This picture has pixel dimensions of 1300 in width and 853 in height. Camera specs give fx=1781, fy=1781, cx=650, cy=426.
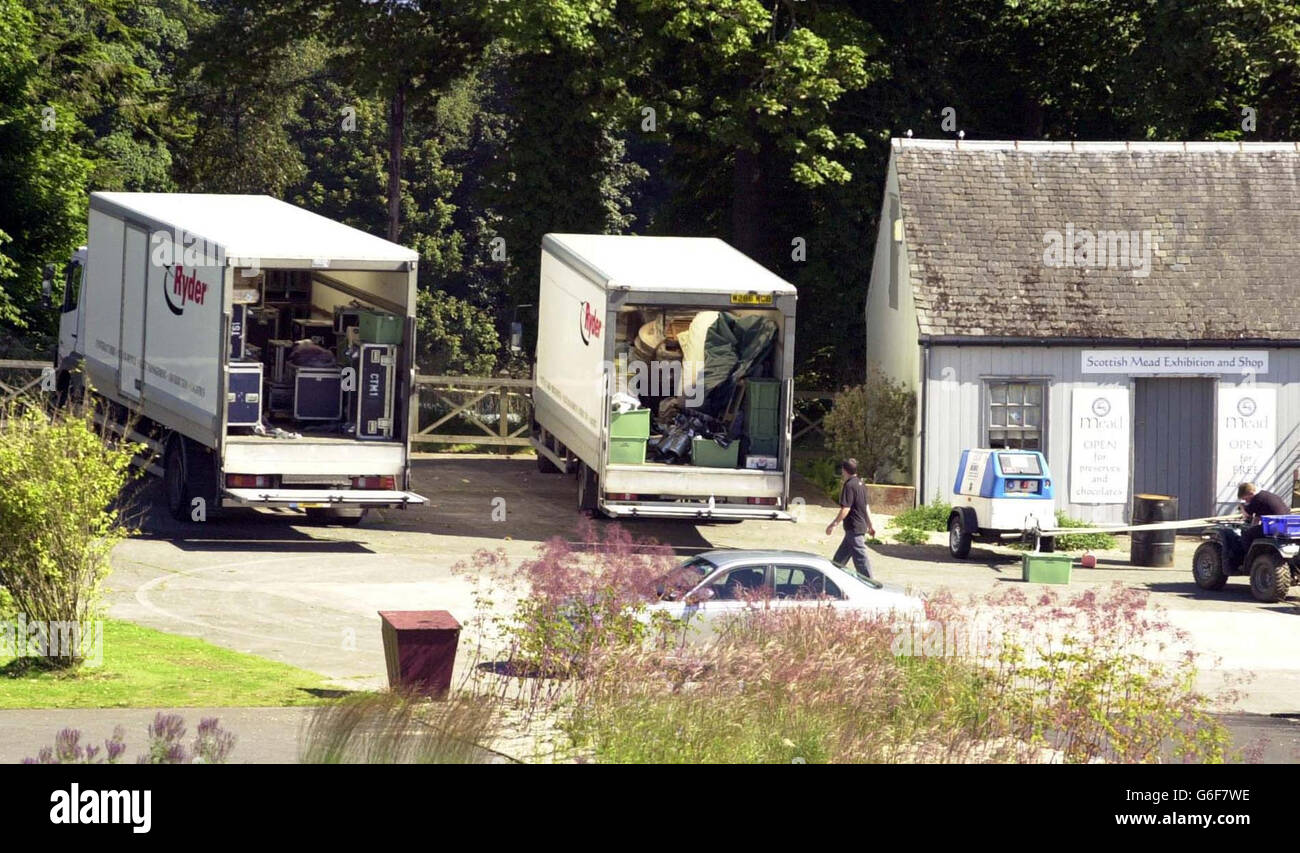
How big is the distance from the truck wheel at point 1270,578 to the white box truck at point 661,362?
20.9 ft

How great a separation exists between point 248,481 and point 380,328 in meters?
2.90

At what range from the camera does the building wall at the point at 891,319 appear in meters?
31.2

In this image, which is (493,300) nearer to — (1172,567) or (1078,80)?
(1078,80)

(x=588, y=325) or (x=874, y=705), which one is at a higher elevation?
(x=588, y=325)

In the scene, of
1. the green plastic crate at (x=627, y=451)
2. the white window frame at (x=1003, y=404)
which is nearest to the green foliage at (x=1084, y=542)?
the white window frame at (x=1003, y=404)

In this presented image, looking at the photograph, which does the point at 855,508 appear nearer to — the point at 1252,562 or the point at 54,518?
the point at 1252,562

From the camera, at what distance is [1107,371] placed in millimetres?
30562

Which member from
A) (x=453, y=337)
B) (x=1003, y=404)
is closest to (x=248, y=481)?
(x=1003, y=404)

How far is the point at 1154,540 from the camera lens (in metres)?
27.2

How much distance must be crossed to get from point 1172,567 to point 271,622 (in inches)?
573

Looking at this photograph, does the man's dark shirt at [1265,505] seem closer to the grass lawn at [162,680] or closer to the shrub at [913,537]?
the shrub at [913,537]

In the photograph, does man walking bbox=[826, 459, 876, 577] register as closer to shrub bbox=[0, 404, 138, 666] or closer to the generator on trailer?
the generator on trailer

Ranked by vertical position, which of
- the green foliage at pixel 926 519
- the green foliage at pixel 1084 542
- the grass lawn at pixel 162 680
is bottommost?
the grass lawn at pixel 162 680
